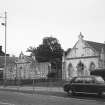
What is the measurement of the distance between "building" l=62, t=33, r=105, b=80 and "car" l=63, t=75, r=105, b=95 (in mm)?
21807

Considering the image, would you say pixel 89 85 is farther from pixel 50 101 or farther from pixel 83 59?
pixel 83 59

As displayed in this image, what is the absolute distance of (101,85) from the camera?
67.5 feet

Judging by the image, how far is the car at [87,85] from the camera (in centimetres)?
2064

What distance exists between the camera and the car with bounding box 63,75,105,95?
20.6 meters

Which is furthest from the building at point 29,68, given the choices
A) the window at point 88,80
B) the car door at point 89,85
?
the car door at point 89,85

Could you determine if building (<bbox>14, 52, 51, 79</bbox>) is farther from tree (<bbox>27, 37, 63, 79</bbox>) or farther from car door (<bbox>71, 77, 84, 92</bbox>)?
car door (<bbox>71, 77, 84, 92</bbox>)

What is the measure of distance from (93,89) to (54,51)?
6941 centimetres

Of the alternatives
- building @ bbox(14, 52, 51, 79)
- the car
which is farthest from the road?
building @ bbox(14, 52, 51, 79)

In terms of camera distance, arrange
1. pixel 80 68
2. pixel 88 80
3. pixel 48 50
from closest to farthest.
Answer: pixel 88 80 < pixel 80 68 < pixel 48 50

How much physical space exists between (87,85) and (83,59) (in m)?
27.0

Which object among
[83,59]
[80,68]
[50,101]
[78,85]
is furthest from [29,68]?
[50,101]

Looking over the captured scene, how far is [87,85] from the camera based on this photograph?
21.6m

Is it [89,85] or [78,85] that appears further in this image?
[78,85]

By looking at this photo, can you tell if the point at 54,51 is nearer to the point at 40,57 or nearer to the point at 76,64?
the point at 40,57
